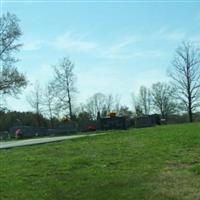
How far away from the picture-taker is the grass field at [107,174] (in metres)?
11.3

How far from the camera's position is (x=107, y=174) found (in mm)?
13227

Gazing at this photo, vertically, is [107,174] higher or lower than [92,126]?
lower

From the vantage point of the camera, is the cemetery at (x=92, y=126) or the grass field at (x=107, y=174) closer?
the grass field at (x=107, y=174)

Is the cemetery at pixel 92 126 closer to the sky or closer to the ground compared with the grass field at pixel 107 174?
closer to the sky

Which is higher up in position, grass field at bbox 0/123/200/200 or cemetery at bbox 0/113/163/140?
cemetery at bbox 0/113/163/140

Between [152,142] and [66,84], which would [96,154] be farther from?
[66,84]

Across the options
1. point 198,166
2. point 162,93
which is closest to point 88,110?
point 162,93

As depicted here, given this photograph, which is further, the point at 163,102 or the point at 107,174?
the point at 163,102

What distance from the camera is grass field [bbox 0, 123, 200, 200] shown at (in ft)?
37.2

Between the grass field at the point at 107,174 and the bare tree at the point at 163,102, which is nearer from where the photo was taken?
the grass field at the point at 107,174

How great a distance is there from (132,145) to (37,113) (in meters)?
67.6

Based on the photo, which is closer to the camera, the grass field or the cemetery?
the grass field

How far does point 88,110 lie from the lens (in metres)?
108

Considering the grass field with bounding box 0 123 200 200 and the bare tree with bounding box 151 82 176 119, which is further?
the bare tree with bounding box 151 82 176 119
